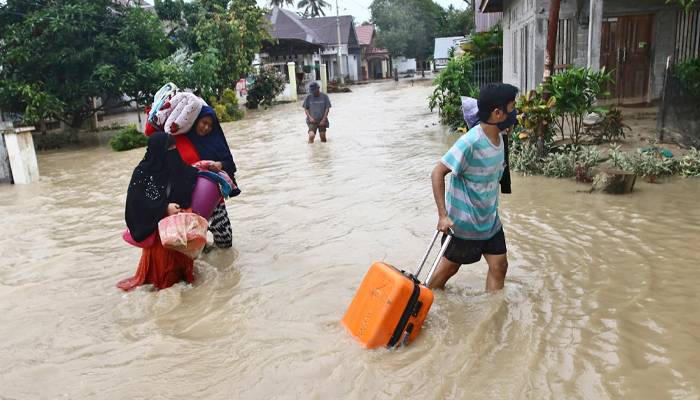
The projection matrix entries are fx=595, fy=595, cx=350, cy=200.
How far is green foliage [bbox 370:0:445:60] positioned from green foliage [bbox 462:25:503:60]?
38103 mm

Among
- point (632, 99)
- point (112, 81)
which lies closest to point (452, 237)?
point (632, 99)

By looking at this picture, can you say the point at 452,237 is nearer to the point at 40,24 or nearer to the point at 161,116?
the point at 161,116

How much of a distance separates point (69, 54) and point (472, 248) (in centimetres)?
1307

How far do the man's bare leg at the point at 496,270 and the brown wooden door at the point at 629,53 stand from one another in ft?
30.7

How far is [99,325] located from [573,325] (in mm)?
3193

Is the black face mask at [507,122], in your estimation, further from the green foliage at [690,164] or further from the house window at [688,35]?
the house window at [688,35]

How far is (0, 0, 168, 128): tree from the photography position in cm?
1359

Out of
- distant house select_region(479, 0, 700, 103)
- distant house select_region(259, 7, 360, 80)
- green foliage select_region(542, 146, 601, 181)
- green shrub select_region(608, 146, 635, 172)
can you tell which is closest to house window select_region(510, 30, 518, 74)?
distant house select_region(479, 0, 700, 103)

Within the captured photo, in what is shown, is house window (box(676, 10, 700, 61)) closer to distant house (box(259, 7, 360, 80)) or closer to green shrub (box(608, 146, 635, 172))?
green shrub (box(608, 146, 635, 172))

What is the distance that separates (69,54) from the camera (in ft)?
45.7

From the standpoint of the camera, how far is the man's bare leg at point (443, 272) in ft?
13.1

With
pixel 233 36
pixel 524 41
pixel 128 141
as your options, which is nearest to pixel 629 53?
pixel 524 41

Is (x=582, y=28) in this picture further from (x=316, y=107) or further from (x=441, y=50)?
(x=441, y=50)

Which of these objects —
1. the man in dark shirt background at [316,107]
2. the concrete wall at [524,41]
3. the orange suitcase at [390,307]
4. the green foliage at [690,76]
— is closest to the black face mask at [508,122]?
the orange suitcase at [390,307]
